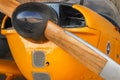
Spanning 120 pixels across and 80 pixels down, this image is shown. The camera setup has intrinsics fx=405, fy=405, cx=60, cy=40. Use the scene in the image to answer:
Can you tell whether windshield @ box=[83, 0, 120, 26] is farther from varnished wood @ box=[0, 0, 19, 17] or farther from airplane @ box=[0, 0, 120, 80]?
varnished wood @ box=[0, 0, 19, 17]

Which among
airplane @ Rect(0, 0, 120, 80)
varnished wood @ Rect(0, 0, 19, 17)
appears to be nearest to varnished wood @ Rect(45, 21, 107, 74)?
airplane @ Rect(0, 0, 120, 80)

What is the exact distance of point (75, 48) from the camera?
173 centimetres

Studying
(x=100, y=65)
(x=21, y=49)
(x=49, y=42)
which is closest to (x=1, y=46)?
(x=21, y=49)

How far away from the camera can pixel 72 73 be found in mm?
1993

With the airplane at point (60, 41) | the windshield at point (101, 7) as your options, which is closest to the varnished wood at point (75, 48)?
the airplane at point (60, 41)

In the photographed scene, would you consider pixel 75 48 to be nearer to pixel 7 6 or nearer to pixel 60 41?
pixel 60 41

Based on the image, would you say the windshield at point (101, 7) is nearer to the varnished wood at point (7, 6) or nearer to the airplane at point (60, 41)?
the airplane at point (60, 41)

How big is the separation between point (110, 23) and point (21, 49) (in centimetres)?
57

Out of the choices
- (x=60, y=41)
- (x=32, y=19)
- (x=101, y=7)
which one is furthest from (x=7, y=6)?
(x=101, y=7)

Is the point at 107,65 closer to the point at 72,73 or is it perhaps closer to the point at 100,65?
the point at 100,65

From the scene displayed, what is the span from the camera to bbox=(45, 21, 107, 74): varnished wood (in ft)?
5.55

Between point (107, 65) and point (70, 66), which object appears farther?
point (70, 66)

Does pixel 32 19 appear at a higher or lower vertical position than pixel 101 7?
higher

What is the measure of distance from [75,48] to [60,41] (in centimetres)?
7
